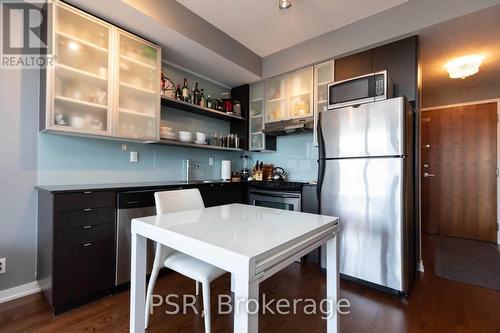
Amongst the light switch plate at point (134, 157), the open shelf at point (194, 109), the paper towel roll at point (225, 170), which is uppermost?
the open shelf at point (194, 109)

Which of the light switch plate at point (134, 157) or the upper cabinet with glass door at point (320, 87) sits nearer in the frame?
the light switch plate at point (134, 157)

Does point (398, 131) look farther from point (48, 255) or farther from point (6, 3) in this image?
point (6, 3)

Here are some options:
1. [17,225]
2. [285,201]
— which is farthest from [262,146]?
[17,225]

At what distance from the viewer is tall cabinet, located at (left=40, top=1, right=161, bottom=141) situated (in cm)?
180

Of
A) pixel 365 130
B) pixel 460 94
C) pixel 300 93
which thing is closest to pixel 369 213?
pixel 365 130

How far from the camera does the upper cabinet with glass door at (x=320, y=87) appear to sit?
9.07 feet

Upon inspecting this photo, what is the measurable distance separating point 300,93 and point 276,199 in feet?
4.56

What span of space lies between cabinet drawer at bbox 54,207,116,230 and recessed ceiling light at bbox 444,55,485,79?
3846 mm

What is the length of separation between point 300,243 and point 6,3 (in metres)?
2.79

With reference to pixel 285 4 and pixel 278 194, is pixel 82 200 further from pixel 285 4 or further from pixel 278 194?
pixel 285 4

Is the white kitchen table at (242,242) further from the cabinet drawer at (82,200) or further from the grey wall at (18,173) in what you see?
the grey wall at (18,173)

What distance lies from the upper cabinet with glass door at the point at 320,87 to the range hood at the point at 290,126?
14cm

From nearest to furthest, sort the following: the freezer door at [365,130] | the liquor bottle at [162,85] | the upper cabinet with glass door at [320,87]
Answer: the freezer door at [365,130], the liquor bottle at [162,85], the upper cabinet with glass door at [320,87]

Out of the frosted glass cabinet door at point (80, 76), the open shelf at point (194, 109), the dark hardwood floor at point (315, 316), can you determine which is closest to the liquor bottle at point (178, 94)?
the open shelf at point (194, 109)
